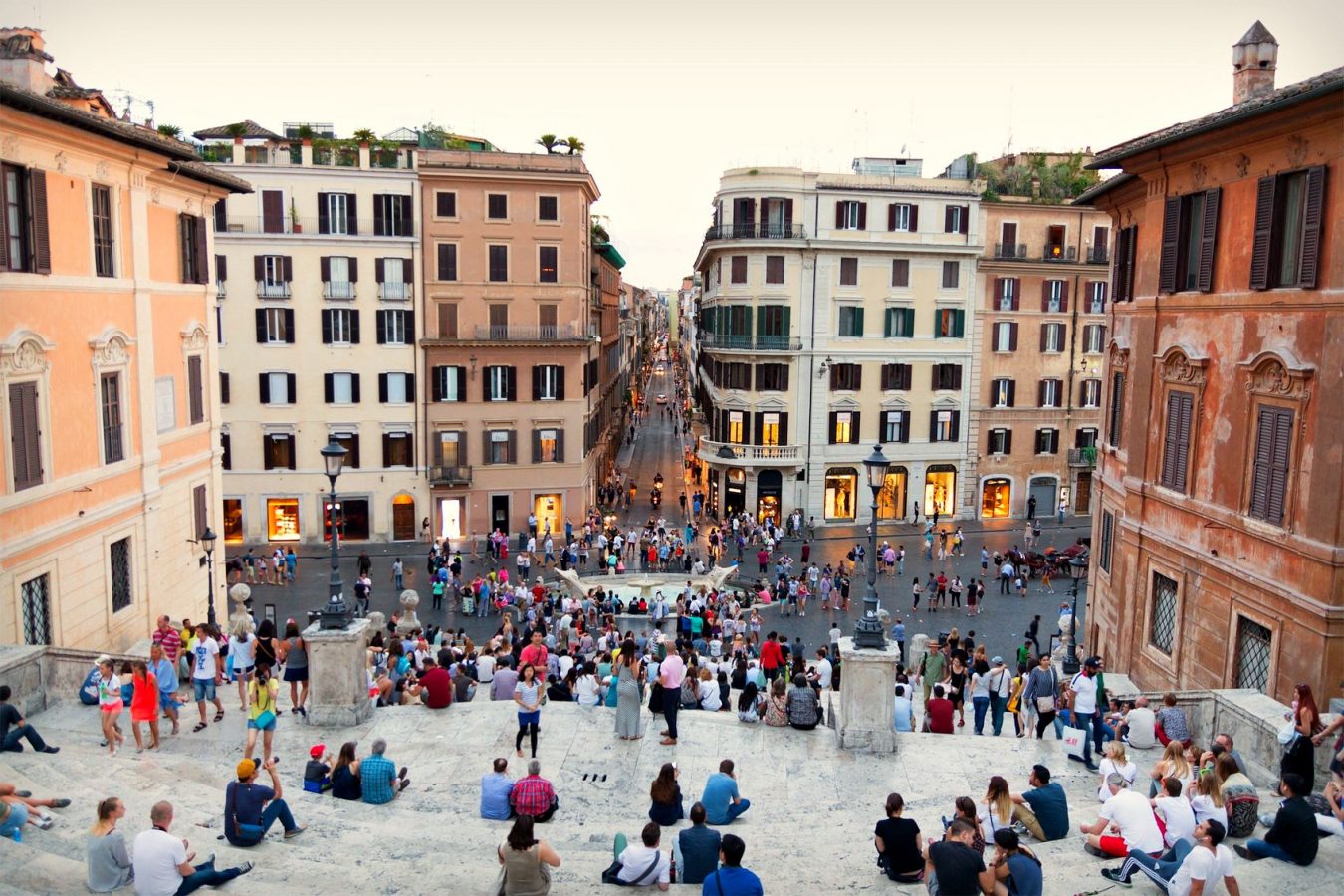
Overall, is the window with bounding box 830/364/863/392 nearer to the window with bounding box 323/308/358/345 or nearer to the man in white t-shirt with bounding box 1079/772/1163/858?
the window with bounding box 323/308/358/345

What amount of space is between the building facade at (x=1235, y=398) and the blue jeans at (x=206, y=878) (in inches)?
580

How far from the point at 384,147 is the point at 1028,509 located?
3156 cm

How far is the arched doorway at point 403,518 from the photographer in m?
42.7

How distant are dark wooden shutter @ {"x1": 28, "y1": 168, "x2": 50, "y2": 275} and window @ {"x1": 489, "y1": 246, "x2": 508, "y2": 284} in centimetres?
2411

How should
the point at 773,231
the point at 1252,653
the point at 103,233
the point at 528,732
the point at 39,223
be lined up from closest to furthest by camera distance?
the point at 528,732 < the point at 1252,653 < the point at 39,223 < the point at 103,233 < the point at 773,231

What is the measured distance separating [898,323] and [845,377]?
11.7 ft

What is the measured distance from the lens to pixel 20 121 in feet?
57.2

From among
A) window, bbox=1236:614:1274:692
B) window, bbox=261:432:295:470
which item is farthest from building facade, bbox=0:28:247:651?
window, bbox=1236:614:1274:692

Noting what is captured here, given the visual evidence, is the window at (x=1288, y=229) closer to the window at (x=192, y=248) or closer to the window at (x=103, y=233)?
the window at (x=103, y=233)

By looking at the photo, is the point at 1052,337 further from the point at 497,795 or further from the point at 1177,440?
the point at 497,795

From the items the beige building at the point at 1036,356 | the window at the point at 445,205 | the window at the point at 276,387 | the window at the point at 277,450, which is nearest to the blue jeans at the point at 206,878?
the window at the point at 277,450

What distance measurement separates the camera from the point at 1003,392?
48219 mm

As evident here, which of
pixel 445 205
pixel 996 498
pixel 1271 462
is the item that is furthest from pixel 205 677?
pixel 996 498

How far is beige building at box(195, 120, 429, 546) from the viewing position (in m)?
40.6
